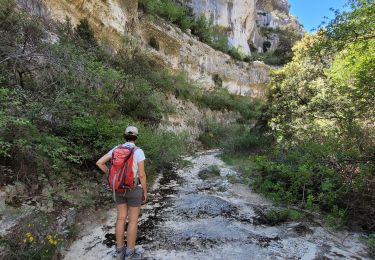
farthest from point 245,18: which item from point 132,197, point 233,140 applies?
point 132,197

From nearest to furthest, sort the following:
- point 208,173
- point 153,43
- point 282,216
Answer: point 282,216 → point 208,173 → point 153,43

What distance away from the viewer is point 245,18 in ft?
127

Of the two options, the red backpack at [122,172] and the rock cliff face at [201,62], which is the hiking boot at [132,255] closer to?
the red backpack at [122,172]

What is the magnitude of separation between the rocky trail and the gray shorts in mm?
822

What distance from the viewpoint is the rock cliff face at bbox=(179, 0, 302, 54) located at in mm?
33438

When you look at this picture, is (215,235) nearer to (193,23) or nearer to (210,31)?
(193,23)

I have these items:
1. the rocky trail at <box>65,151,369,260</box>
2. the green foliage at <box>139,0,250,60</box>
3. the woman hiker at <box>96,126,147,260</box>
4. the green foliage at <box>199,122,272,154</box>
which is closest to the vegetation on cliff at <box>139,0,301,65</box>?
the green foliage at <box>139,0,250,60</box>

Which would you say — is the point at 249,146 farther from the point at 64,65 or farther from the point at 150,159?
the point at 64,65

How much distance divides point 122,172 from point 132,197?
0.42 meters

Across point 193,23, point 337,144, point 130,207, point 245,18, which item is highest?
point 245,18

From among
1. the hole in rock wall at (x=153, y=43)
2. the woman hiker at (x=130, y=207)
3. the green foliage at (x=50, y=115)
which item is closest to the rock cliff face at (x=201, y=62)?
the hole in rock wall at (x=153, y=43)

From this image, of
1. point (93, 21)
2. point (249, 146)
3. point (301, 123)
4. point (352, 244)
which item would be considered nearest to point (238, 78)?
point (249, 146)

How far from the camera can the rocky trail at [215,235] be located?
14.5ft

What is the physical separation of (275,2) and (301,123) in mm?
51424
